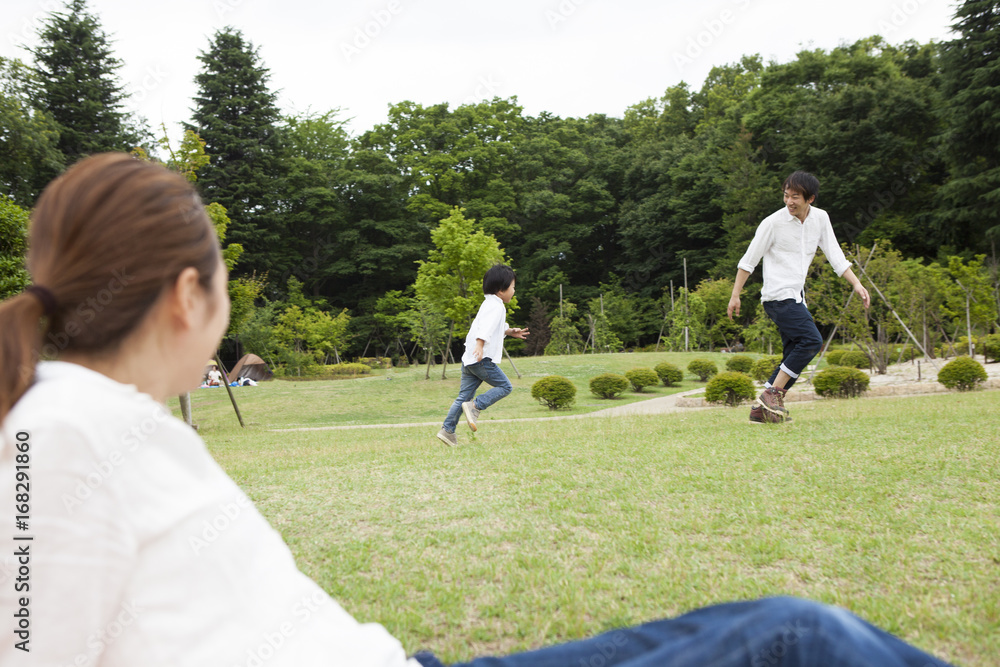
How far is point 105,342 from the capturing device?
3.28ft

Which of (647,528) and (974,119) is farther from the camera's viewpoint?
(974,119)

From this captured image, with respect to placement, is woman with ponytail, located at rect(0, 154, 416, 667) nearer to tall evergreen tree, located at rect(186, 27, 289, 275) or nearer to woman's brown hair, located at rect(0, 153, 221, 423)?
woman's brown hair, located at rect(0, 153, 221, 423)

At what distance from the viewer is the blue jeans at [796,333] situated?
6.10 m

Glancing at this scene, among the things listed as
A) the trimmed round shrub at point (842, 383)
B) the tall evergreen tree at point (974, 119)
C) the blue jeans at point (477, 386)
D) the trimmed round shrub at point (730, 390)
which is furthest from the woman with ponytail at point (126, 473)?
the tall evergreen tree at point (974, 119)

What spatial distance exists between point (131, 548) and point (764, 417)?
670cm

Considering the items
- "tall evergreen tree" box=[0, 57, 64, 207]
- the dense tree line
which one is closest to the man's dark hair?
the dense tree line

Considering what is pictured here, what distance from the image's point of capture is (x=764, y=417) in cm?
671

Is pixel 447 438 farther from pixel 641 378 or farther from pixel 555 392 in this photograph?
pixel 641 378

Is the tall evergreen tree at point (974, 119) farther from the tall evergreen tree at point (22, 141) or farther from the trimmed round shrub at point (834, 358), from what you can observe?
the tall evergreen tree at point (22, 141)

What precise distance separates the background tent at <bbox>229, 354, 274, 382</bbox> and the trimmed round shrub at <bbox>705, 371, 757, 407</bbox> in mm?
17987

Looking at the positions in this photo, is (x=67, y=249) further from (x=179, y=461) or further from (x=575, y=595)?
(x=575, y=595)

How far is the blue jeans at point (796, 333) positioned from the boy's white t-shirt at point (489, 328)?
262 centimetres

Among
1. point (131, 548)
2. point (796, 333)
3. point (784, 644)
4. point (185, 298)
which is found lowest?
point (784, 644)

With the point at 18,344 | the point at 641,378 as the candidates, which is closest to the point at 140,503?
the point at 18,344
